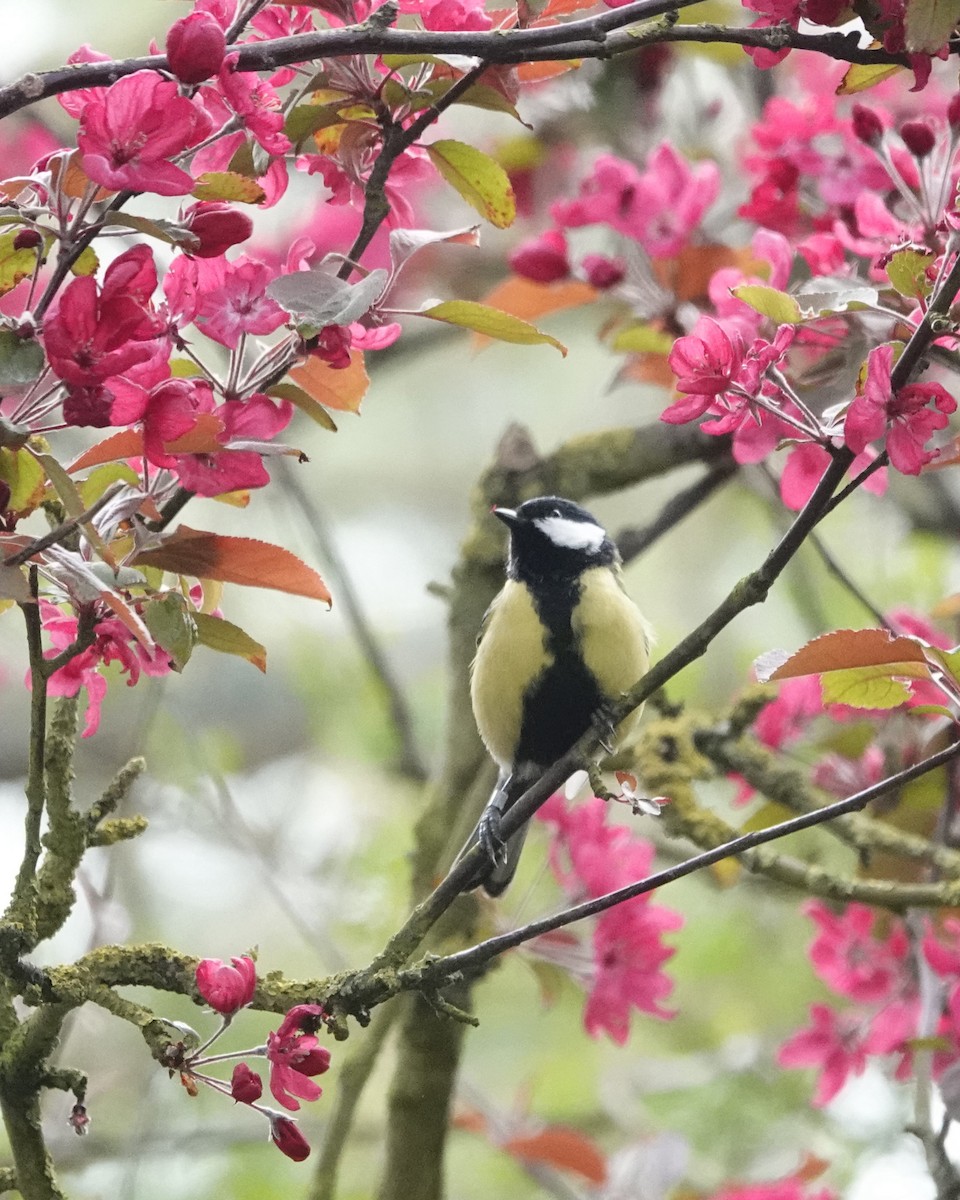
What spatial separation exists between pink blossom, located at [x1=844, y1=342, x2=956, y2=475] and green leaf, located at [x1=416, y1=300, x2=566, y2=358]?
24 cm

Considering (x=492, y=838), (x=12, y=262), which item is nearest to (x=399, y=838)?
(x=492, y=838)

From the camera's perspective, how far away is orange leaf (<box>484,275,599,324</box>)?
228 cm

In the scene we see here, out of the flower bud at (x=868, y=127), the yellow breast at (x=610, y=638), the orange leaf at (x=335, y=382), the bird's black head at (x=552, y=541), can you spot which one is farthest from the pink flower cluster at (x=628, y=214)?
the orange leaf at (x=335, y=382)

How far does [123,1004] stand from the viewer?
1115mm

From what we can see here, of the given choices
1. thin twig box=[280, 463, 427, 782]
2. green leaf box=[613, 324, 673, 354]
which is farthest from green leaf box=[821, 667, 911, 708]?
thin twig box=[280, 463, 427, 782]

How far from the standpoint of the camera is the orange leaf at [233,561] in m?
1.13

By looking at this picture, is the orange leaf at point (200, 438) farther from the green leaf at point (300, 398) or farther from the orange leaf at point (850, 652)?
the orange leaf at point (850, 652)

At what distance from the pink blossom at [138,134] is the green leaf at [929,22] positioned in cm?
51

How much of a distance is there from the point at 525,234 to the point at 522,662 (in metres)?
1.65

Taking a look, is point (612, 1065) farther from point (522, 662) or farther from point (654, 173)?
point (654, 173)

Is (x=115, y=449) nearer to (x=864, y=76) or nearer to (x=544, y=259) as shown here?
(x=864, y=76)

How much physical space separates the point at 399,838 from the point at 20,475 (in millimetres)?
2598

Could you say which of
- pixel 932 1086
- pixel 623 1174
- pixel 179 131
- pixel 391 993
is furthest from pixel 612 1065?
pixel 179 131

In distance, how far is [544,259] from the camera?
2158 millimetres
